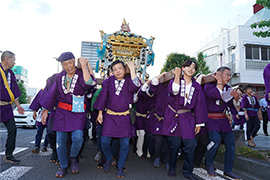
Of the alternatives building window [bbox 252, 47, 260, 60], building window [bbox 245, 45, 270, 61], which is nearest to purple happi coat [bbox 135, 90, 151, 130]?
building window [bbox 245, 45, 270, 61]

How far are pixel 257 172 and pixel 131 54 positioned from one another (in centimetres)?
648

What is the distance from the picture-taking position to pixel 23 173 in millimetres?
3189

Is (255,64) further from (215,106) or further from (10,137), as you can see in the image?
(10,137)

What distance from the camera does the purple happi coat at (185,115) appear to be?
3287 mm

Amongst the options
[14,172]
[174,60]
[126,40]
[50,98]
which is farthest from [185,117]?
[174,60]

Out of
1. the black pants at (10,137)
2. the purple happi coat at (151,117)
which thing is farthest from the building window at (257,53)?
the black pants at (10,137)

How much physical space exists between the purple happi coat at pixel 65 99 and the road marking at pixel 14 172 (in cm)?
78

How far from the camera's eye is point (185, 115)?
3.38m

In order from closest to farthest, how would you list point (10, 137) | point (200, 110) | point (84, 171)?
point (200, 110) < point (84, 171) < point (10, 137)

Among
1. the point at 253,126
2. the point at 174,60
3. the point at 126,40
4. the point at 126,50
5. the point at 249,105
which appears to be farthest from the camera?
the point at 174,60

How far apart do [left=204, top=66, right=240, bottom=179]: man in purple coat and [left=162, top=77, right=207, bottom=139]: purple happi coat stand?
1.02 ft

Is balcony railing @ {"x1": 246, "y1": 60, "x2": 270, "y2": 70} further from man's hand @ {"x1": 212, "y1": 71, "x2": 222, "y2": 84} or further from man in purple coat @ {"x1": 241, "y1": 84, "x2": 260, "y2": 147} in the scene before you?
man's hand @ {"x1": 212, "y1": 71, "x2": 222, "y2": 84}

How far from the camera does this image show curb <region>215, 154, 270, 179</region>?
318 cm

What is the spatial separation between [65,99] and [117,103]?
2.69 feet
